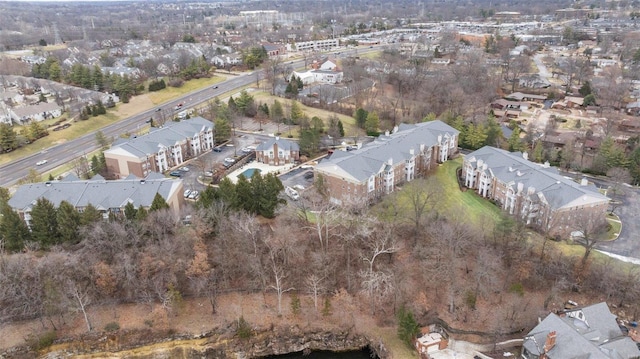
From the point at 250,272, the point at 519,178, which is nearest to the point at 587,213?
the point at 519,178

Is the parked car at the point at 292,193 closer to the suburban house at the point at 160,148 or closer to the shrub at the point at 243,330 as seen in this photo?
the shrub at the point at 243,330

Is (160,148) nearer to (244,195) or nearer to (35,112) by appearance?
(244,195)

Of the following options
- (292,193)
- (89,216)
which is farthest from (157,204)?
(292,193)

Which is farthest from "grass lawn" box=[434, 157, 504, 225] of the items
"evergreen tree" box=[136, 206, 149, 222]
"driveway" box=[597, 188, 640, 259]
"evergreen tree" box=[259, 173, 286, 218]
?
"evergreen tree" box=[136, 206, 149, 222]

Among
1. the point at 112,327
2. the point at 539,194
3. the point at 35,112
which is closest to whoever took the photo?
the point at 112,327

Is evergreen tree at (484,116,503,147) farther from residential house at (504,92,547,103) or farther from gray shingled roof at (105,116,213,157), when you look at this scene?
gray shingled roof at (105,116,213,157)

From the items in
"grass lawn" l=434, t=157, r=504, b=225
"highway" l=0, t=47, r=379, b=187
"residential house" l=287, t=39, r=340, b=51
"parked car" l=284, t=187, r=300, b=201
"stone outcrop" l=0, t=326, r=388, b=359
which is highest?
"residential house" l=287, t=39, r=340, b=51
